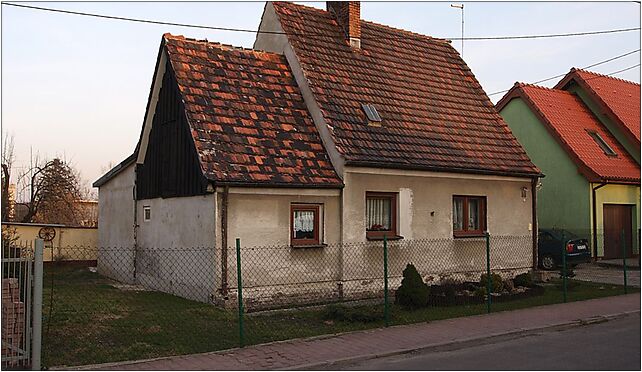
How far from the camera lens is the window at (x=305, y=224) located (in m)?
14.2

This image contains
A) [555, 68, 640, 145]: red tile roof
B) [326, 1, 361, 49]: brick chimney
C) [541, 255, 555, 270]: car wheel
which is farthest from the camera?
[555, 68, 640, 145]: red tile roof

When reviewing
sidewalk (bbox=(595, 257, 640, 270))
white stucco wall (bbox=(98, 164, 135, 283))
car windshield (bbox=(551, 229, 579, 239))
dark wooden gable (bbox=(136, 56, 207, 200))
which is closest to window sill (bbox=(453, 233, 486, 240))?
car windshield (bbox=(551, 229, 579, 239))

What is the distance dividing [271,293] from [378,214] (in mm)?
3390

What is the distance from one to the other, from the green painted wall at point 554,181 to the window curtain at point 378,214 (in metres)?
11.1

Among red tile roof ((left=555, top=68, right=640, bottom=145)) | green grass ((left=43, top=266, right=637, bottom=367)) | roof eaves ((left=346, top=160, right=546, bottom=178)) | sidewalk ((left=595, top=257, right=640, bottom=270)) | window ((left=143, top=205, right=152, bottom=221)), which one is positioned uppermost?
red tile roof ((left=555, top=68, right=640, bottom=145))

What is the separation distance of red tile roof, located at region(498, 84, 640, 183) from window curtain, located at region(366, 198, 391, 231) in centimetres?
1116

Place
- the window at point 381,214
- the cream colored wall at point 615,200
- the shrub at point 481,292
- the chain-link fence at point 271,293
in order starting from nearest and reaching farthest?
the chain-link fence at point 271,293 → the shrub at point 481,292 → the window at point 381,214 → the cream colored wall at point 615,200

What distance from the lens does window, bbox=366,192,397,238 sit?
1527 cm

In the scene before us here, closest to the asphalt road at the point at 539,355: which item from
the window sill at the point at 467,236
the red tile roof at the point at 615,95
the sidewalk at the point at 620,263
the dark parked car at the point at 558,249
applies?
the window sill at the point at 467,236

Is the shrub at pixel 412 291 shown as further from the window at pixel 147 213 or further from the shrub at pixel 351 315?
the window at pixel 147 213

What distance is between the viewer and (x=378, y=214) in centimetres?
1546


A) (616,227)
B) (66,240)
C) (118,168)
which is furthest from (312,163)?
(616,227)

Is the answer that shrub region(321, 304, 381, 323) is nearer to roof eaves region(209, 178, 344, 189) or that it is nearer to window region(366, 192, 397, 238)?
roof eaves region(209, 178, 344, 189)

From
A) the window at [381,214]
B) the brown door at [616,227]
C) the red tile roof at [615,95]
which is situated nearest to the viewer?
the window at [381,214]
